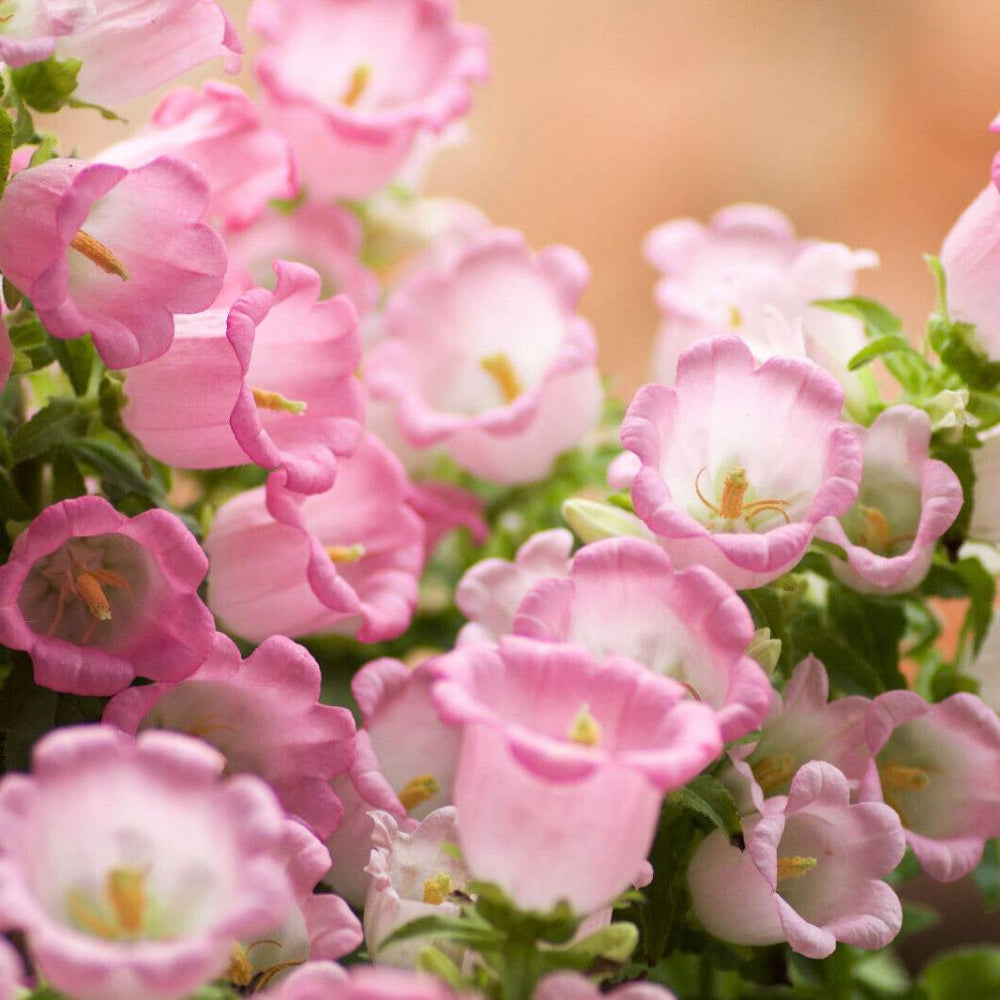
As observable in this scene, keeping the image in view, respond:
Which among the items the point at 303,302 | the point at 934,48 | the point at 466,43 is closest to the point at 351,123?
the point at 466,43

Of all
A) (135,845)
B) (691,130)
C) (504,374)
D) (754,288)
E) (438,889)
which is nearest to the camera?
(135,845)

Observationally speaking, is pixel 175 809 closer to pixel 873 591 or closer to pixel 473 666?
pixel 473 666

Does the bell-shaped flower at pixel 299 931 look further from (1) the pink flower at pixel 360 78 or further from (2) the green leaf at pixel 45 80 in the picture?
(1) the pink flower at pixel 360 78

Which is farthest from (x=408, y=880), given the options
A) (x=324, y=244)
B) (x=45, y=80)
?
(x=324, y=244)

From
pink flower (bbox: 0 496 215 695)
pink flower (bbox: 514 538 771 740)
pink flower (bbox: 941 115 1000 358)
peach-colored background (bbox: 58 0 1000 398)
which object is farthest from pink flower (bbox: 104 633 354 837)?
peach-colored background (bbox: 58 0 1000 398)

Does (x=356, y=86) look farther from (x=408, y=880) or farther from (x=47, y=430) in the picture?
(x=408, y=880)

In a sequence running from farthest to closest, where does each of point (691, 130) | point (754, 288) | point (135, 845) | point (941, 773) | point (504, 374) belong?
point (691, 130)
point (504, 374)
point (754, 288)
point (941, 773)
point (135, 845)

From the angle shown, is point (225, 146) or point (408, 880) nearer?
point (408, 880)

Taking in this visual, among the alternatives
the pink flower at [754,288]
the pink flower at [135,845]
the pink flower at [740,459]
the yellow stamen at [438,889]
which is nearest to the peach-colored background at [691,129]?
the pink flower at [754,288]
